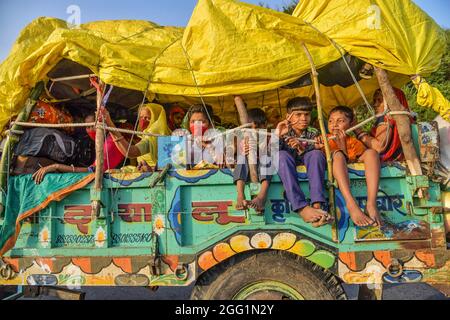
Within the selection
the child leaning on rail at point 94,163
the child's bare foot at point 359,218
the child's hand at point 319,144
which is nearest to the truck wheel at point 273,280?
the child's bare foot at point 359,218

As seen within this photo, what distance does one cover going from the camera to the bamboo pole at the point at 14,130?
3.11 metres

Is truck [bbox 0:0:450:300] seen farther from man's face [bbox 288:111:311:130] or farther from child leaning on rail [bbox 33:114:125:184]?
man's face [bbox 288:111:311:130]

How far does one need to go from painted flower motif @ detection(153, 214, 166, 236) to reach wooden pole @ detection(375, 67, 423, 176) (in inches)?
65.5

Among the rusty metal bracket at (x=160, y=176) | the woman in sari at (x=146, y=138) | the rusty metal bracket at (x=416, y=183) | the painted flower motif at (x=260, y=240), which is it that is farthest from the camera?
the woman in sari at (x=146, y=138)

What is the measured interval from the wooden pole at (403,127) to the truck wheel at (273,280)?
0.89 metres

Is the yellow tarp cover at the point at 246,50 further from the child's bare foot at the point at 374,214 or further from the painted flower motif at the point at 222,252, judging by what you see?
the painted flower motif at the point at 222,252

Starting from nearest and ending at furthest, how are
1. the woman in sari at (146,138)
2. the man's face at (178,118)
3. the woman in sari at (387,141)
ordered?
the woman in sari at (387,141), the woman in sari at (146,138), the man's face at (178,118)

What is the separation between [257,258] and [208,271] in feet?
1.14

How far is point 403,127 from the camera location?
109 inches

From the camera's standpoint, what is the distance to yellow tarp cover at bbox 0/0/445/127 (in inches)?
113

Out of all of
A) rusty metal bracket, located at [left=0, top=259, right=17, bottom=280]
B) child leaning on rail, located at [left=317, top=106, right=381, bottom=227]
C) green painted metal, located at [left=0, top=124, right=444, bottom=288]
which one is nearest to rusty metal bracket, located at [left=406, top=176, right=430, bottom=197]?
green painted metal, located at [left=0, top=124, right=444, bottom=288]

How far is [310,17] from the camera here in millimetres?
3154
